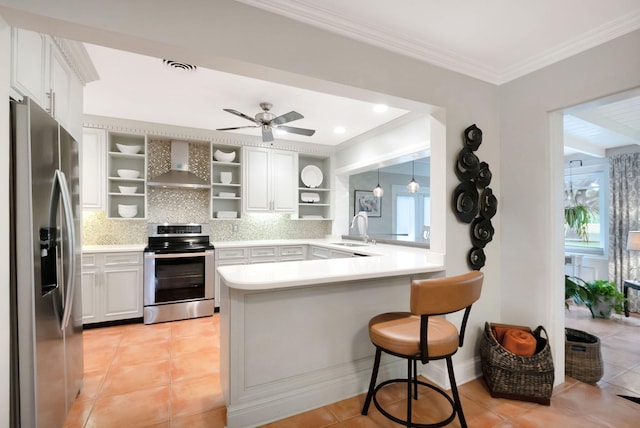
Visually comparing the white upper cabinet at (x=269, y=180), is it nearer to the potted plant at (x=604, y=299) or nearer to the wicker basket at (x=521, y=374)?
the wicker basket at (x=521, y=374)

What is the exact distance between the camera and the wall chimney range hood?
401 centimetres

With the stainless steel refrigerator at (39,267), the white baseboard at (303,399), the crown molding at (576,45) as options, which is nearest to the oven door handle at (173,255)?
the stainless steel refrigerator at (39,267)

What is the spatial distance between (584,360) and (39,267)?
3586 millimetres

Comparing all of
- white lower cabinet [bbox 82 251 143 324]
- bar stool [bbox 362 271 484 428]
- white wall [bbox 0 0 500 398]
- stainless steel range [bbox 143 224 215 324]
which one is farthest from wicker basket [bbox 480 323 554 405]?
white lower cabinet [bbox 82 251 143 324]

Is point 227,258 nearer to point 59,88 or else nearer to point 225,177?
point 225,177

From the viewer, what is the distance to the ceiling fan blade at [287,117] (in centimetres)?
269

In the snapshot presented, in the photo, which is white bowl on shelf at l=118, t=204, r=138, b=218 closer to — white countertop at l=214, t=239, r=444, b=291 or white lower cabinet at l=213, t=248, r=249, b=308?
white lower cabinet at l=213, t=248, r=249, b=308

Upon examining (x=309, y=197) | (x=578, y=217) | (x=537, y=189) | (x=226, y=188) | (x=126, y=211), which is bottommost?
(x=578, y=217)

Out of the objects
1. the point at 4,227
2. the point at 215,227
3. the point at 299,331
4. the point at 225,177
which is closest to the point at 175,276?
the point at 215,227

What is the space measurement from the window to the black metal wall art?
3.80 metres

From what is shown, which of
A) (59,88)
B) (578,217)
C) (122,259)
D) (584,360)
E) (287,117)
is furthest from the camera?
(578,217)

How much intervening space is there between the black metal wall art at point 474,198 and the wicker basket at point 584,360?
0.99 metres

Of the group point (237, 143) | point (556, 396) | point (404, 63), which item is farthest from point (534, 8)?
point (237, 143)

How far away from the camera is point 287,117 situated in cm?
279
